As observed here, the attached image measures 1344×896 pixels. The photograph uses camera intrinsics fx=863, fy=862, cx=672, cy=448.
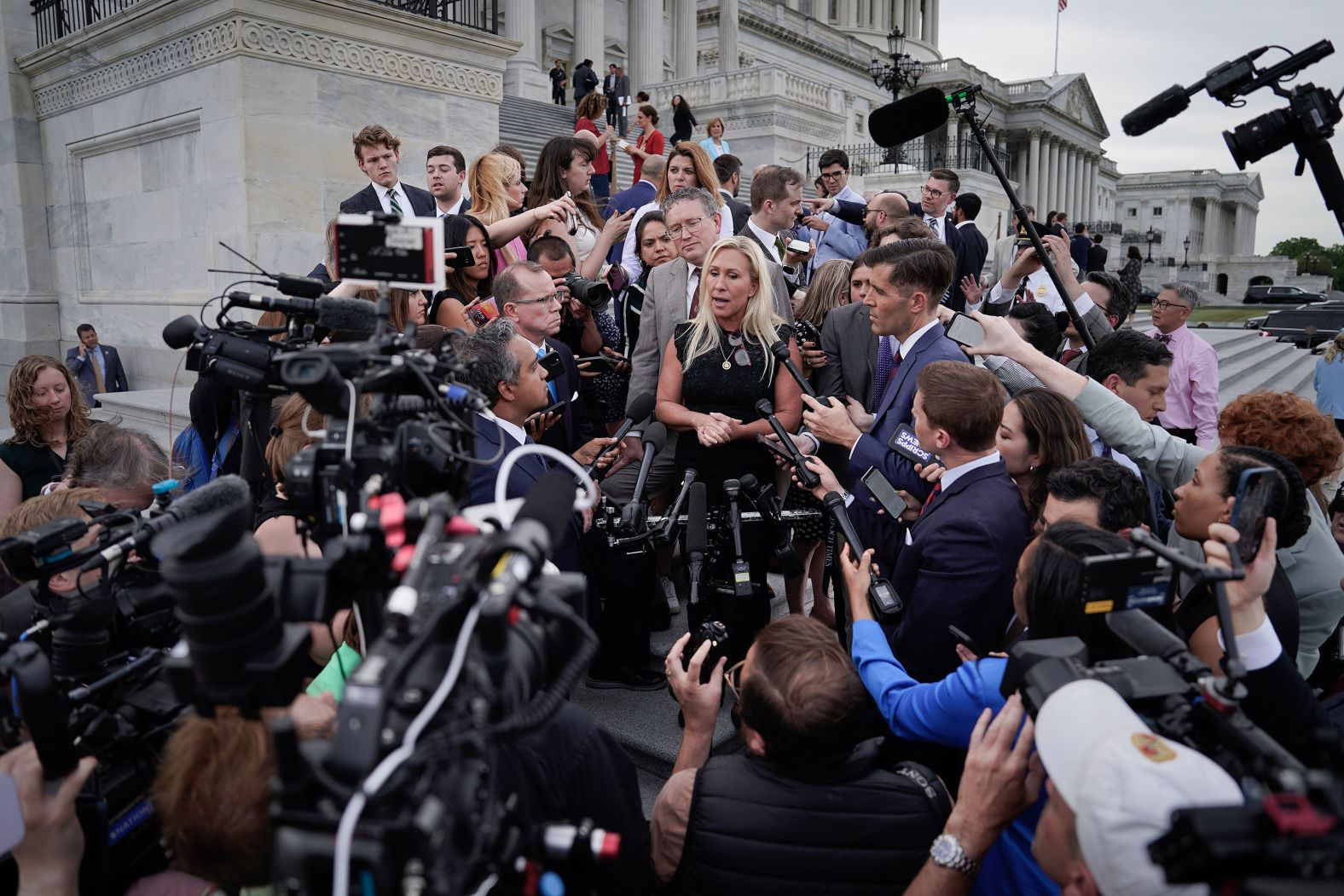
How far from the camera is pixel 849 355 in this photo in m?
4.83

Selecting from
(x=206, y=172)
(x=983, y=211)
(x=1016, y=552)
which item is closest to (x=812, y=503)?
(x=1016, y=552)

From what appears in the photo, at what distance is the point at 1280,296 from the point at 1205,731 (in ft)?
198

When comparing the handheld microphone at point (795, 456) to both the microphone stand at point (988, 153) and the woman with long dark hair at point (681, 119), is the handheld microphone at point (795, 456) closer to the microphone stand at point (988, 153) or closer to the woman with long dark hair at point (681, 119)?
the microphone stand at point (988, 153)

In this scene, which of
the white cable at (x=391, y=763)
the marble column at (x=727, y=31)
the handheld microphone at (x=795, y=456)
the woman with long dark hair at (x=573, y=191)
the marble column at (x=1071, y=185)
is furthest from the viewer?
the marble column at (x=1071, y=185)

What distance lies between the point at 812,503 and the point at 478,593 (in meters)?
3.21

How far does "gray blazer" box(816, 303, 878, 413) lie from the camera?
15.6ft

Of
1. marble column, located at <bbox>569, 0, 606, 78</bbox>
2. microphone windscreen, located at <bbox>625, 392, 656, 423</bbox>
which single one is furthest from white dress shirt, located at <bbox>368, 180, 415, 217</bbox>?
marble column, located at <bbox>569, 0, 606, 78</bbox>

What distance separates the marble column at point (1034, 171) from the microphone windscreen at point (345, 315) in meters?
67.0

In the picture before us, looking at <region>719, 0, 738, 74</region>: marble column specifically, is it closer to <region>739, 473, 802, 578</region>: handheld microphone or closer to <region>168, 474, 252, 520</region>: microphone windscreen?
<region>739, 473, 802, 578</region>: handheld microphone

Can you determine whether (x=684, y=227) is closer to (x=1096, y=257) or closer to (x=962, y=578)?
(x=962, y=578)

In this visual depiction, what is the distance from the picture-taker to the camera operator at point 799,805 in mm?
2041

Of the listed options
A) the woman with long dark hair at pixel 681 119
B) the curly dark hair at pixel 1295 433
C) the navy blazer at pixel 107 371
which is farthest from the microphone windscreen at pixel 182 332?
the woman with long dark hair at pixel 681 119

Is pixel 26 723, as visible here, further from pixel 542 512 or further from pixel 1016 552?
pixel 1016 552

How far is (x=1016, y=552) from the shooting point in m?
2.87
